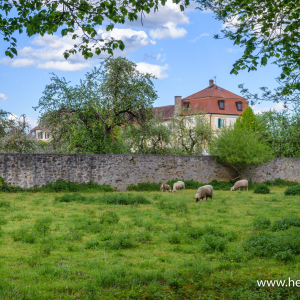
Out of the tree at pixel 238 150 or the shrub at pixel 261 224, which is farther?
the tree at pixel 238 150

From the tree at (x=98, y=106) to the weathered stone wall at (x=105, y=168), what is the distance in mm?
1866

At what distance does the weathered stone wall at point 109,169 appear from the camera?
826 inches

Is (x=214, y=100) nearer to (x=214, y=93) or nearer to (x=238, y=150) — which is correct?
(x=214, y=93)

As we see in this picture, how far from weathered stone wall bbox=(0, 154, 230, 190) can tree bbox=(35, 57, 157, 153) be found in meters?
1.87

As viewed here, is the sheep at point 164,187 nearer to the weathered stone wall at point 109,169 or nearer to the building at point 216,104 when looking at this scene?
the weathered stone wall at point 109,169

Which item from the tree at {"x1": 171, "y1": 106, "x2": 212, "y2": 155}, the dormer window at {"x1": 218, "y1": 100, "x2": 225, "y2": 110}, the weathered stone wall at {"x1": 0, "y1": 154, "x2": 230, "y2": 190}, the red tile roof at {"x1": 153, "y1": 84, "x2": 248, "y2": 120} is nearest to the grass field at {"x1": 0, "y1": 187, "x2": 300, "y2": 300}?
the weathered stone wall at {"x1": 0, "y1": 154, "x2": 230, "y2": 190}

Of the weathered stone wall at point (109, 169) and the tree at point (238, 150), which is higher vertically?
the tree at point (238, 150)

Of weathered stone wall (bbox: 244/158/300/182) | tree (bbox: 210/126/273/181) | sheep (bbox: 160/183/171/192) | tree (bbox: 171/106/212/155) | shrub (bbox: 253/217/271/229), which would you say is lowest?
shrub (bbox: 253/217/271/229)

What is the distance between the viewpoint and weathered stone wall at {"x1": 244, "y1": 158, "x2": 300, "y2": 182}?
29575 mm

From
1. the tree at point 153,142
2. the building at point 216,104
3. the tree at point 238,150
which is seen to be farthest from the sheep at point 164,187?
the building at point 216,104

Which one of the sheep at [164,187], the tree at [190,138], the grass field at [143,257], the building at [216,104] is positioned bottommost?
the grass field at [143,257]

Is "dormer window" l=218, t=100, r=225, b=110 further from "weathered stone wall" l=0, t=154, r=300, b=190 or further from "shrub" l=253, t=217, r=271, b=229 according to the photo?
"shrub" l=253, t=217, r=271, b=229

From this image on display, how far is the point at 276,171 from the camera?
30.8 meters

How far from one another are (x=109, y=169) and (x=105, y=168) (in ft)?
0.94
